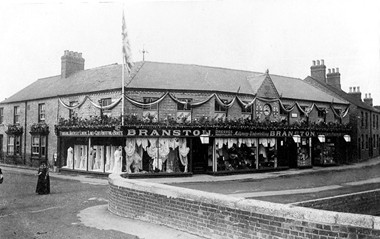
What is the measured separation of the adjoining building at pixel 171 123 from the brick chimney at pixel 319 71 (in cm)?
526

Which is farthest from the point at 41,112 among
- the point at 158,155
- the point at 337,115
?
the point at 337,115

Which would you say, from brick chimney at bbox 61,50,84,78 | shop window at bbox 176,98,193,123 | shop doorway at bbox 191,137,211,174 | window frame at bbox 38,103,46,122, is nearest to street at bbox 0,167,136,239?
shop doorway at bbox 191,137,211,174

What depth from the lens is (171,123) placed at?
19.2 meters

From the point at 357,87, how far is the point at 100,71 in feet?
86.9

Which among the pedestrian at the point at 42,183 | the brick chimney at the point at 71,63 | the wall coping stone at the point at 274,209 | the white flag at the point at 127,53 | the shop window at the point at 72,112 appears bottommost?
the pedestrian at the point at 42,183

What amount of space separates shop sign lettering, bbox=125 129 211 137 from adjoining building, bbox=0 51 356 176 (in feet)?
0.19

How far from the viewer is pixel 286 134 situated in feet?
77.3

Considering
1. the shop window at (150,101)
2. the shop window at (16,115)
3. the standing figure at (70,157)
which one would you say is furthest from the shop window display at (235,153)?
the shop window at (16,115)

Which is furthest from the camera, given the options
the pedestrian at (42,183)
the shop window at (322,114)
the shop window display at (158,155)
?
the shop window at (322,114)

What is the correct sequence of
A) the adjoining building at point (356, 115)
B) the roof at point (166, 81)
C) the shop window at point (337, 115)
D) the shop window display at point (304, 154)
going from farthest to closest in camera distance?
1. the adjoining building at point (356, 115)
2. the shop window at point (337, 115)
3. the shop window display at point (304, 154)
4. the roof at point (166, 81)

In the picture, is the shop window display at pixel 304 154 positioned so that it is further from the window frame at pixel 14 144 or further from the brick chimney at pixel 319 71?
the window frame at pixel 14 144

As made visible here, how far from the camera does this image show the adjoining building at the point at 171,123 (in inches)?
765

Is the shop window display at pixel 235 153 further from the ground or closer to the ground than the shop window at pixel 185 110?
closer to the ground

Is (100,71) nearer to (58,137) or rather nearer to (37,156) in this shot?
(58,137)
